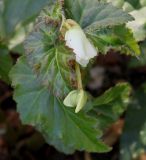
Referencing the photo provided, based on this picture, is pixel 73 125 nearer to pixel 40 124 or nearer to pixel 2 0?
pixel 40 124

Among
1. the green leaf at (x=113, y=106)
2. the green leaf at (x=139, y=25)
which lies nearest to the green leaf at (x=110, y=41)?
the green leaf at (x=139, y=25)

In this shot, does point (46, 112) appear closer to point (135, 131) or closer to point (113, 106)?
point (113, 106)

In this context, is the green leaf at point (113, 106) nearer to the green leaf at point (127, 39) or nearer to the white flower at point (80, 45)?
the green leaf at point (127, 39)

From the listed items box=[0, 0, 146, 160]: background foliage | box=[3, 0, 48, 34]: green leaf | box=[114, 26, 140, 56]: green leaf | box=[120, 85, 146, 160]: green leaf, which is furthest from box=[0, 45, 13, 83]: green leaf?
box=[120, 85, 146, 160]: green leaf

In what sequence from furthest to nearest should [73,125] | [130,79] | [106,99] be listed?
[130,79]
[106,99]
[73,125]

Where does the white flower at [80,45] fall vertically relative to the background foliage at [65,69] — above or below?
above

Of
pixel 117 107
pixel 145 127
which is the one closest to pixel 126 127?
pixel 145 127

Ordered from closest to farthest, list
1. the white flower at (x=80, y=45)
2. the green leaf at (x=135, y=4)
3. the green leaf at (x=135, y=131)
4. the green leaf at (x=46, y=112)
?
the white flower at (x=80, y=45), the green leaf at (x=46, y=112), the green leaf at (x=135, y=4), the green leaf at (x=135, y=131)

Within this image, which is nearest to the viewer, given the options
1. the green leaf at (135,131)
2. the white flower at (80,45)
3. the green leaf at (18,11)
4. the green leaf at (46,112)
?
the white flower at (80,45)
